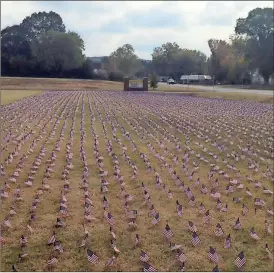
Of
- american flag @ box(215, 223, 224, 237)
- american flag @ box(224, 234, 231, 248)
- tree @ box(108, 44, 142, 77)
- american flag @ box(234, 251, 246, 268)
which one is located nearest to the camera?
american flag @ box(234, 251, 246, 268)

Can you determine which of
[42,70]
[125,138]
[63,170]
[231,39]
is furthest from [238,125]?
[231,39]

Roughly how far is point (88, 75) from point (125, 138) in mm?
60649

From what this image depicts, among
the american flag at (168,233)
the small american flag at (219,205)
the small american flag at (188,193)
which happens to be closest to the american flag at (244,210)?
the small american flag at (219,205)

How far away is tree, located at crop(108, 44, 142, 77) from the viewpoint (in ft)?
232

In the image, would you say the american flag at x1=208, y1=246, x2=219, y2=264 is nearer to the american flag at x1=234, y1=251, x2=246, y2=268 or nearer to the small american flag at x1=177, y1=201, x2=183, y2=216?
the american flag at x1=234, y1=251, x2=246, y2=268

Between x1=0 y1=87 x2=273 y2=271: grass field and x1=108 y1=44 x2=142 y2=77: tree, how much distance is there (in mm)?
55375

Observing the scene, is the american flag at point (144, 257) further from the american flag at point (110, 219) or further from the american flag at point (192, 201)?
the american flag at point (192, 201)

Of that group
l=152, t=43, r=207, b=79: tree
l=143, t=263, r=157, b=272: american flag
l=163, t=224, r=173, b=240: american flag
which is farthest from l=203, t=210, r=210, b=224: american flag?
l=152, t=43, r=207, b=79: tree

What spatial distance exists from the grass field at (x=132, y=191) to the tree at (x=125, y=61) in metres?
55.4

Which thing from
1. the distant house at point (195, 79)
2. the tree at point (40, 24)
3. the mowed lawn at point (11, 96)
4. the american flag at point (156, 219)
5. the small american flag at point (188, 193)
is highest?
the tree at point (40, 24)

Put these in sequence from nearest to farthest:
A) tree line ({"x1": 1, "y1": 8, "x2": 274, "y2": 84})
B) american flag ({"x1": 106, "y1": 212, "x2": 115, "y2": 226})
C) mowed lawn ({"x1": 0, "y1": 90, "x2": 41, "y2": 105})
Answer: american flag ({"x1": 106, "y1": 212, "x2": 115, "y2": 226}) → mowed lawn ({"x1": 0, "y1": 90, "x2": 41, "y2": 105}) → tree line ({"x1": 1, "y1": 8, "x2": 274, "y2": 84})

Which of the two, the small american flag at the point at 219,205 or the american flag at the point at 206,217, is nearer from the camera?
the american flag at the point at 206,217

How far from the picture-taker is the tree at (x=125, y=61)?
232ft

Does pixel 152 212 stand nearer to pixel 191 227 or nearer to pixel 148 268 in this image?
pixel 191 227
